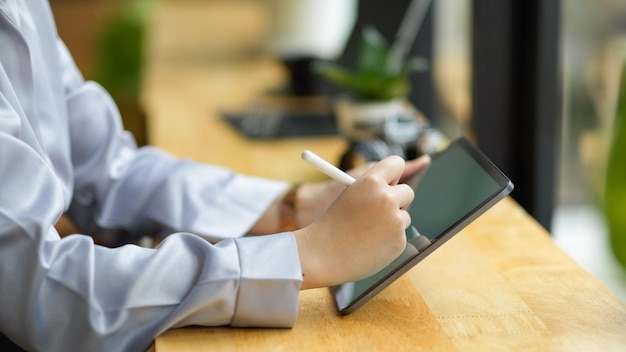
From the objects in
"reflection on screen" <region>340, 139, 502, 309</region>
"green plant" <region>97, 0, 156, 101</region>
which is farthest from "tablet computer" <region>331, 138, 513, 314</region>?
"green plant" <region>97, 0, 156, 101</region>

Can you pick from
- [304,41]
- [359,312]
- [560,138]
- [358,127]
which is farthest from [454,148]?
[304,41]

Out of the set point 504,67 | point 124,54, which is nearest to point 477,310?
point 504,67

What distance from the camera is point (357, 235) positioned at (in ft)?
3.43

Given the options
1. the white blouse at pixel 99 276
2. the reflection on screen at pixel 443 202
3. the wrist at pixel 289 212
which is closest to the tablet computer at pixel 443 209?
the reflection on screen at pixel 443 202

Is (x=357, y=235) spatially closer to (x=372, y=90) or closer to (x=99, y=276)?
(x=99, y=276)

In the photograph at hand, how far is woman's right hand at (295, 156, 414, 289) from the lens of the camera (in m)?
1.04

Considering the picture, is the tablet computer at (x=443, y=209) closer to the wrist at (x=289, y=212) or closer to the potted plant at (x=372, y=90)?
the wrist at (x=289, y=212)

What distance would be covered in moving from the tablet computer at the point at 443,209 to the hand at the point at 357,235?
0.11 ft

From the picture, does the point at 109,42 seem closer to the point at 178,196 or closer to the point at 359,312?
the point at 178,196

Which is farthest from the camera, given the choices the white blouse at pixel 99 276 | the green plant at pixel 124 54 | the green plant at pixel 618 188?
the green plant at pixel 124 54

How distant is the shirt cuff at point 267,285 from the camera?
1027mm

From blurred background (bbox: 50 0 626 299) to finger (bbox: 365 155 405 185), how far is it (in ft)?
1.38

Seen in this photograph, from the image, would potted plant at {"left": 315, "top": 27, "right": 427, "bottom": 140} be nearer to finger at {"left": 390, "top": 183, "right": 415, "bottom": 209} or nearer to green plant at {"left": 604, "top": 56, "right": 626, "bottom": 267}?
green plant at {"left": 604, "top": 56, "right": 626, "bottom": 267}

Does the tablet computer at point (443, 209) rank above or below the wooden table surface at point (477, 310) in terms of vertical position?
above
